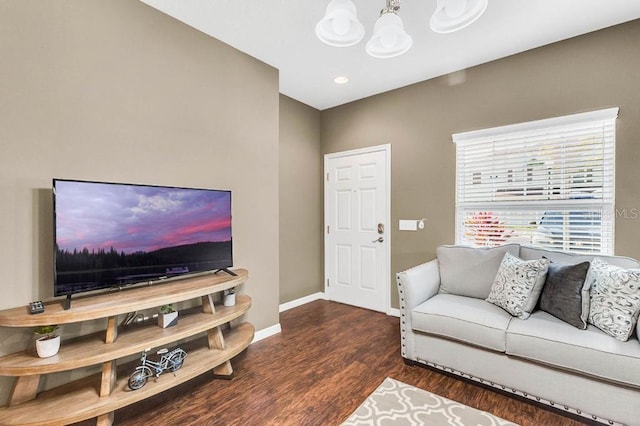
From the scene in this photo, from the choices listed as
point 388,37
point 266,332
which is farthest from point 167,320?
point 388,37

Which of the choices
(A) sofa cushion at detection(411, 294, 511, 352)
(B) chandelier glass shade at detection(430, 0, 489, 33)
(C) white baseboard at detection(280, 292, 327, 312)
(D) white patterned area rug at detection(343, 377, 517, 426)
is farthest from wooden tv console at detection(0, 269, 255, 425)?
(B) chandelier glass shade at detection(430, 0, 489, 33)

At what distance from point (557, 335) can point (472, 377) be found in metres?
0.65

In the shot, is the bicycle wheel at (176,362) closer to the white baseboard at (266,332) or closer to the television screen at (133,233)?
the television screen at (133,233)

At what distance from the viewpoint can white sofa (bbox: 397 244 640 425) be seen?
172 centimetres

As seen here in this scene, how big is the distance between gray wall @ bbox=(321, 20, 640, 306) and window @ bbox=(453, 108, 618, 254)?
0.08 m

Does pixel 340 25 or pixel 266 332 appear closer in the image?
pixel 340 25

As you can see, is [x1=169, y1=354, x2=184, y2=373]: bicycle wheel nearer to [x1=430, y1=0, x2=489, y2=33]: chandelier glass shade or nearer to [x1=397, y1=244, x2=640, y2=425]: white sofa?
[x1=397, y1=244, x2=640, y2=425]: white sofa

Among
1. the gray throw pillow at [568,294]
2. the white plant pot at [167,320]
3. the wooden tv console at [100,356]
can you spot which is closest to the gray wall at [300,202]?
the wooden tv console at [100,356]

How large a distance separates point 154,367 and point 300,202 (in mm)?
2579

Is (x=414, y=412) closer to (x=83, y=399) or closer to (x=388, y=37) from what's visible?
(x=83, y=399)

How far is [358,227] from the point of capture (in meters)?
4.04

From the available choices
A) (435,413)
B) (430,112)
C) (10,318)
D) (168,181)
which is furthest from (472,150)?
(10,318)

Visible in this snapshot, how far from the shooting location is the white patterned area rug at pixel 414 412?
1796mm

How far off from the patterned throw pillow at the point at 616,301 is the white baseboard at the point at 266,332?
2559 mm
